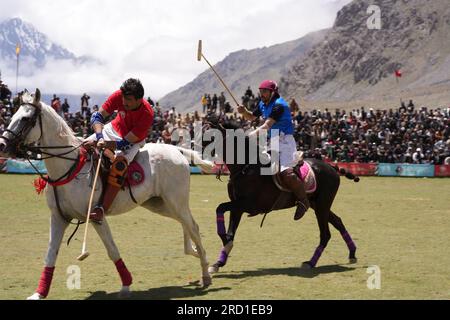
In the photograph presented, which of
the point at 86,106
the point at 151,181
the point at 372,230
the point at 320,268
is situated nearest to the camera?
the point at 151,181

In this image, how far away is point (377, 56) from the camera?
122688mm

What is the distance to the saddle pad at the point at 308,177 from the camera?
11.5 meters

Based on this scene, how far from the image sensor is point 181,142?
35125 mm

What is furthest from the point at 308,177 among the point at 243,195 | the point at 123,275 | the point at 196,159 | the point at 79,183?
the point at 79,183

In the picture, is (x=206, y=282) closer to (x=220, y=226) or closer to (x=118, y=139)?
(x=220, y=226)

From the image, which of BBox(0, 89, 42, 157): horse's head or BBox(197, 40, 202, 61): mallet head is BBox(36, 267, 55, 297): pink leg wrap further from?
BBox(197, 40, 202, 61): mallet head

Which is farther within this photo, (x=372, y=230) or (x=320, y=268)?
(x=372, y=230)

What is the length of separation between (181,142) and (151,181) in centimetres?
2594

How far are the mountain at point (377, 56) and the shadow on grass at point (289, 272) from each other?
283 ft

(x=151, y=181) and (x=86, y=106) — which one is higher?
(x=86, y=106)

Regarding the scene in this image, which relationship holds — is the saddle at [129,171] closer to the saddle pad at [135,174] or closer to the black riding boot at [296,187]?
the saddle pad at [135,174]

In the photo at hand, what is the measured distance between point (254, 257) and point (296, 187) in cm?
168

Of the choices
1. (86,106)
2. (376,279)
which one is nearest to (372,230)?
(376,279)
